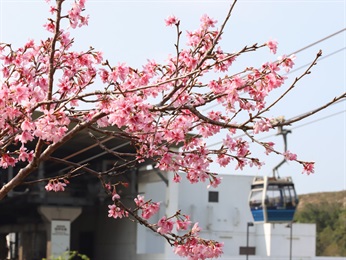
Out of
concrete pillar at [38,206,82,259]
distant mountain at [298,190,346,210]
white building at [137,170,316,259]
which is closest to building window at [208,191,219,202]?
white building at [137,170,316,259]

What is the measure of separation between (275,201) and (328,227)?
7739cm

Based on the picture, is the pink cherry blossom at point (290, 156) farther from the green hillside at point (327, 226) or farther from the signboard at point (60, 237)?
the green hillside at point (327, 226)

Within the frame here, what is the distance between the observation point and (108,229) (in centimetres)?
5144

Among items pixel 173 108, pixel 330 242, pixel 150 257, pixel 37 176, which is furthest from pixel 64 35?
pixel 330 242

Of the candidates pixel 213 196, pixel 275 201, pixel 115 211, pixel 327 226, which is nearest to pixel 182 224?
pixel 115 211

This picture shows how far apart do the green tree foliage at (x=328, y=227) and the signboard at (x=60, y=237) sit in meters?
74.5

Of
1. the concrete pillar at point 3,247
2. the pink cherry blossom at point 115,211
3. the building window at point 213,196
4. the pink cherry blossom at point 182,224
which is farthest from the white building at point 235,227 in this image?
the pink cherry blossom at point 182,224

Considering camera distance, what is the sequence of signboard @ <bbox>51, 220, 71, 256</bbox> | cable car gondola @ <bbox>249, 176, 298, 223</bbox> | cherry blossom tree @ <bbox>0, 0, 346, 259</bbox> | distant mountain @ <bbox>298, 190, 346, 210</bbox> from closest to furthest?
cherry blossom tree @ <bbox>0, 0, 346, 259</bbox> → signboard @ <bbox>51, 220, 71, 256</bbox> → cable car gondola @ <bbox>249, 176, 298, 223</bbox> → distant mountain @ <bbox>298, 190, 346, 210</bbox>

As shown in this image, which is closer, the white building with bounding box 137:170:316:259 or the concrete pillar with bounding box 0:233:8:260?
the white building with bounding box 137:170:316:259

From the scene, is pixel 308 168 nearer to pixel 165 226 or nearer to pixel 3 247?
pixel 165 226

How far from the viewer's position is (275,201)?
48.6 m

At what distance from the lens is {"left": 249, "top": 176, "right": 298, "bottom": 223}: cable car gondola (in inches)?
1905

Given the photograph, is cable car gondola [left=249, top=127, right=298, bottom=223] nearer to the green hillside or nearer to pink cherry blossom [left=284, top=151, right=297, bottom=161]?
pink cherry blossom [left=284, top=151, right=297, bottom=161]

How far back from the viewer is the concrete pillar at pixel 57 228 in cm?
4309
